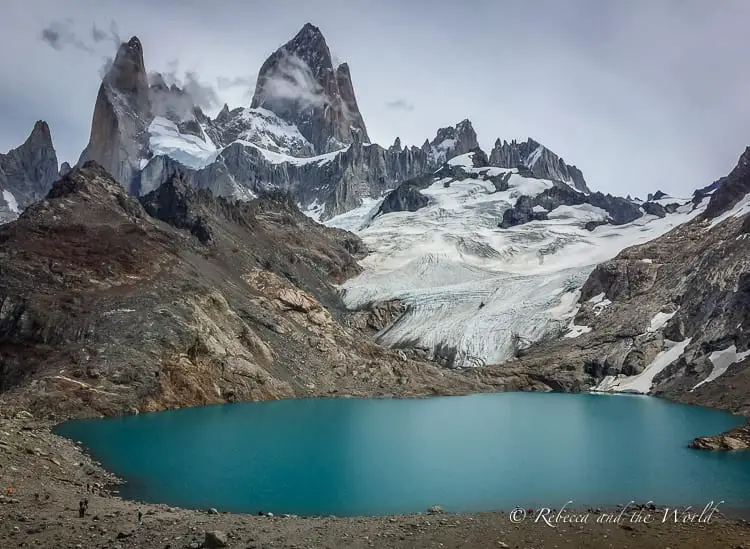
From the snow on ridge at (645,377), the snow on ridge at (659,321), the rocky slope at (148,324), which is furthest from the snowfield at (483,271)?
the rocky slope at (148,324)

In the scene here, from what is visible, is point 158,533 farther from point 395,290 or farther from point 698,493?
point 395,290

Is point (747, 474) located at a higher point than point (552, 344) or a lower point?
lower

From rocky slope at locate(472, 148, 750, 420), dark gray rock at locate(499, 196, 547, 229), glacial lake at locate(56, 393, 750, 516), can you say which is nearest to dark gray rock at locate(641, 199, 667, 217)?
dark gray rock at locate(499, 196, 547, 229)

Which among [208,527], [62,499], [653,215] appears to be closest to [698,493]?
[208,527]

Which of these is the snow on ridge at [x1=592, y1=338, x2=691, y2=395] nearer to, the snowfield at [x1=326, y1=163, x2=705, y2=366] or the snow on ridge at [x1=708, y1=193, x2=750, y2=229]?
the snowfield at [x1=326, y1=163, x2=705, y2=366]

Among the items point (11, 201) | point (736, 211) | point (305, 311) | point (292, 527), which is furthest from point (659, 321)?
point (11, 201)

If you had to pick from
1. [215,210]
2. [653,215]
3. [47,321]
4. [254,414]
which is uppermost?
[653,215]
